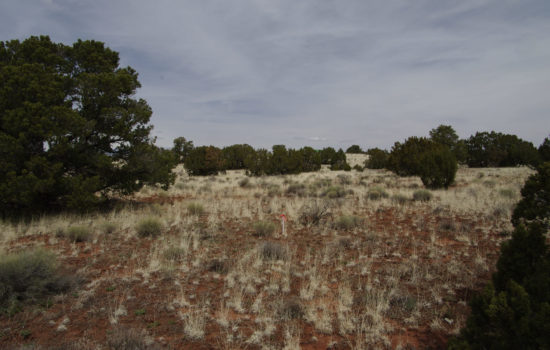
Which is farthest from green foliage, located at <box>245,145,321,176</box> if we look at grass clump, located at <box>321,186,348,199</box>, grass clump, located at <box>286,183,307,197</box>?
grass clump, located at <box>321,186,348,199</box>

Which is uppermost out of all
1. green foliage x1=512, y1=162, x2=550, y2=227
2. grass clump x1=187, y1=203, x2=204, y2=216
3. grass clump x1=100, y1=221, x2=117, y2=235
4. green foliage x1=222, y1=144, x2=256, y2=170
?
green foliage x1=222, y1=144, x2=256, y2=170

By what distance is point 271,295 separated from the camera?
524cm

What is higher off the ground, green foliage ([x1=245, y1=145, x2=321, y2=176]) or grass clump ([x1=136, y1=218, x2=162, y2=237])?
green foliage ([x1=245, y1=145, x2=321, y2=176])

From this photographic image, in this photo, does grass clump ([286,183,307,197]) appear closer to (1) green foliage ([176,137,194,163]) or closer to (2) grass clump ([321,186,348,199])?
(2) grass clump ([321,186,348,199])

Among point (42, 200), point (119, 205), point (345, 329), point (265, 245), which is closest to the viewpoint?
point (345, 329)

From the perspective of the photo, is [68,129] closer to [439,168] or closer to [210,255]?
[210,255]

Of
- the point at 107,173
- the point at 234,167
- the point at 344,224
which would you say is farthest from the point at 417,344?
the point at 234,167

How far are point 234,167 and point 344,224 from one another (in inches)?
1450

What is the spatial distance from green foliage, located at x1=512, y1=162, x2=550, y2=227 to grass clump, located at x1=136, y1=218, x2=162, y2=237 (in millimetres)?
8679

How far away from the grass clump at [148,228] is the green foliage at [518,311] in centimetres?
831

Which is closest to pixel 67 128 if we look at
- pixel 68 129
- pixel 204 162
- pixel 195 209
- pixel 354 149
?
pixel 68 129

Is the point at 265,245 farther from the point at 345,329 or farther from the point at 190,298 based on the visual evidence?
the point at 345,329

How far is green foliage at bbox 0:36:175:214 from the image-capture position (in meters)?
9.45

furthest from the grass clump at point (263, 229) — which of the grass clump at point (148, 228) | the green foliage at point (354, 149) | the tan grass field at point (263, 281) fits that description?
the green foliage at point (354, 149)
